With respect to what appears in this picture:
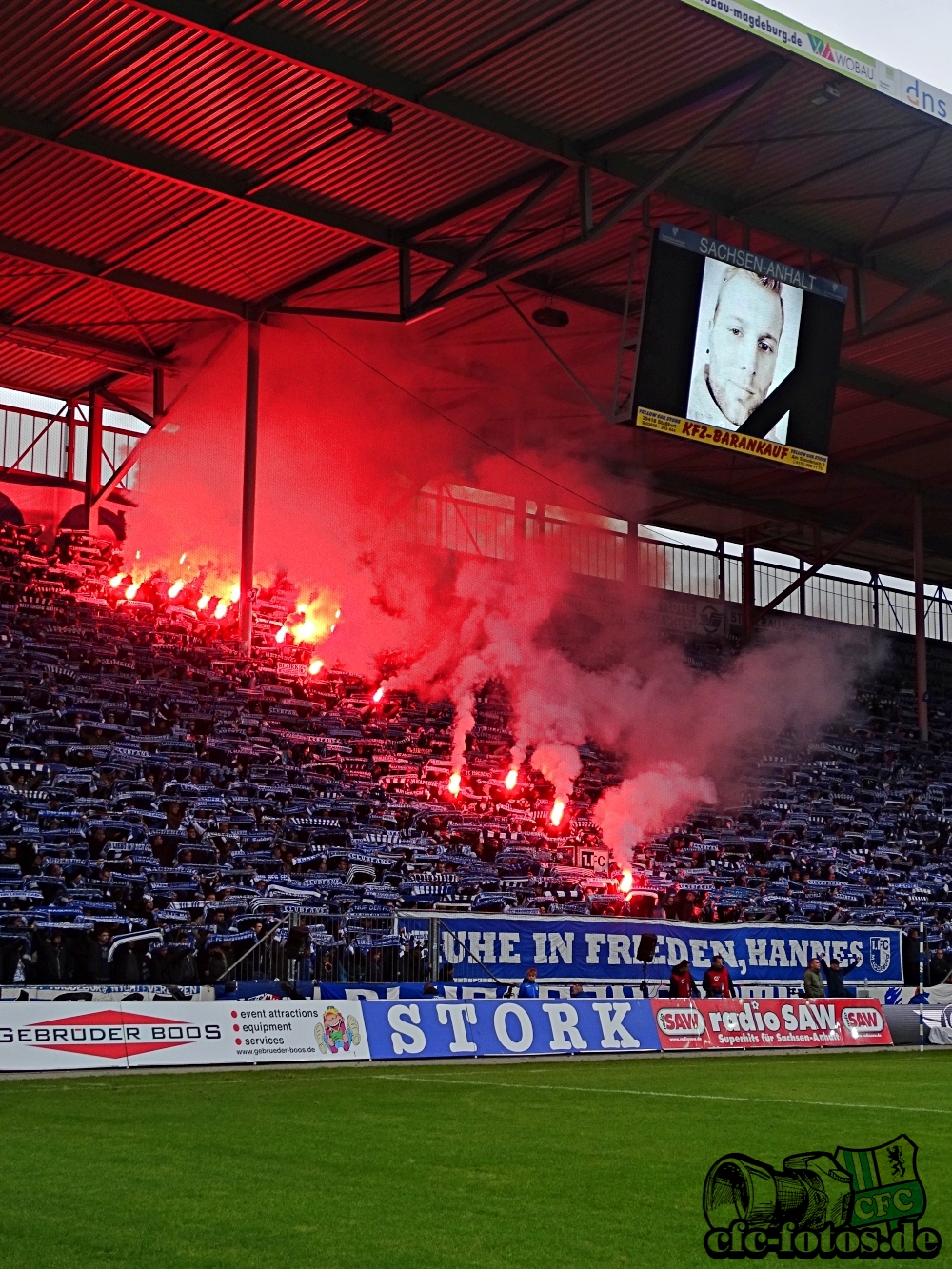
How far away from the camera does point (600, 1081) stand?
1794 centimetres

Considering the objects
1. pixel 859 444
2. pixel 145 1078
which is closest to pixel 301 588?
pixel 859 444

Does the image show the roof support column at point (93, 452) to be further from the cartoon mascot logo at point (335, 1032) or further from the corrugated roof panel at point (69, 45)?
the cartoon mascot logo at point (335, 1032)

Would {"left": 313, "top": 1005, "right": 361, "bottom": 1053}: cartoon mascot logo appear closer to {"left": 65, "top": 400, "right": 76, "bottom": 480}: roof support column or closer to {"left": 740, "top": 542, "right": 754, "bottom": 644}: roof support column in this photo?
{"left": 65, "top": 400, "right": 76, "bottom": 480}: roof support column

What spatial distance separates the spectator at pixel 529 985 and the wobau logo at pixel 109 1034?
639cm

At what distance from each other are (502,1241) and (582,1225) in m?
0.68

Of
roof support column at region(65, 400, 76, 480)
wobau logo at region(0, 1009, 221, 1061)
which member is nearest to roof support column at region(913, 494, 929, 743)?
roof support column at region(65, 400, 76, 480)

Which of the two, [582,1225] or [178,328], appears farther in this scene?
[178,328]

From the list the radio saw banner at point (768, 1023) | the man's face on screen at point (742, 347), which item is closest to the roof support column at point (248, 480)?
the man's face on screen at point (742, 347)

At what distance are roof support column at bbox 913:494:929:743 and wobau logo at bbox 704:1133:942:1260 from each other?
123 feet

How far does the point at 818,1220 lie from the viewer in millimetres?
8102

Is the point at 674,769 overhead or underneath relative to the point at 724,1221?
overhead

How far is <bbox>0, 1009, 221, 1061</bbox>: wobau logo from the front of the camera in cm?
1788

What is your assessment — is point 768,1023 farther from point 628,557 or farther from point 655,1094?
point 628,557

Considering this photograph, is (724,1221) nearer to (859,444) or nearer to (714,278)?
(714,278)
